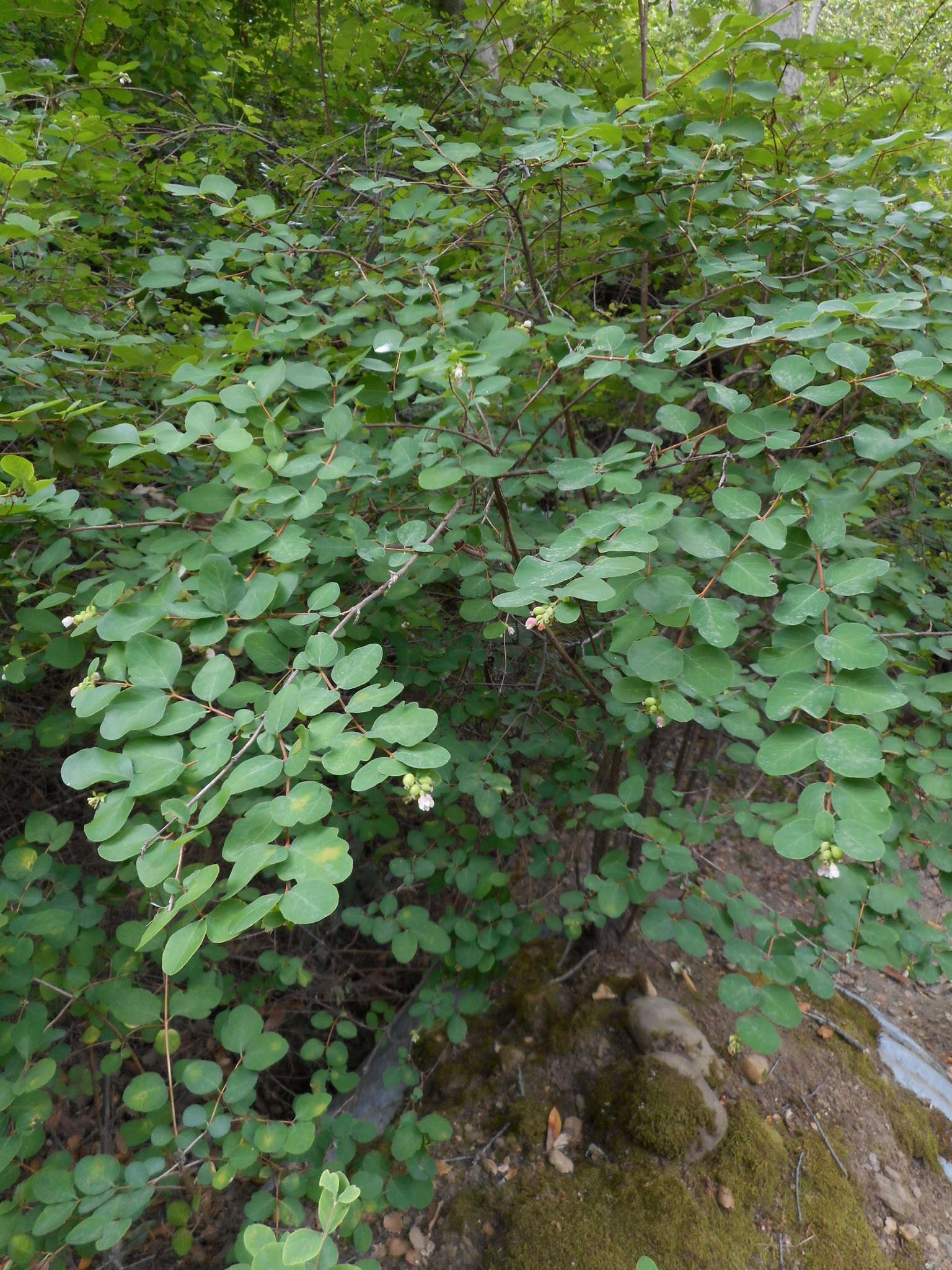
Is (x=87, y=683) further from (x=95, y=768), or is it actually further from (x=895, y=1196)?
(x=895, y=1196)

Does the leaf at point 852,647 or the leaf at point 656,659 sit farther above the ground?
the leaf at point 852,647

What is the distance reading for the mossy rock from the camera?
6.96ft

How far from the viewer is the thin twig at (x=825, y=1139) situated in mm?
2197

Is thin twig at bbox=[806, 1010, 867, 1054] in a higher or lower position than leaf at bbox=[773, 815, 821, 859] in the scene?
lower

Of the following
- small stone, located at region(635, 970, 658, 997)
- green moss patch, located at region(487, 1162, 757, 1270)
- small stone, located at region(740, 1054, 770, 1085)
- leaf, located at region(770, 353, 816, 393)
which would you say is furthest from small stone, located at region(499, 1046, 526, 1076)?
leaf, located at region(770, 353, 816, 393)

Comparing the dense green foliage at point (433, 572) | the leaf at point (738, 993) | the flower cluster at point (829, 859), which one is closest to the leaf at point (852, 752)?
the dense green foliage at point (433, 572)

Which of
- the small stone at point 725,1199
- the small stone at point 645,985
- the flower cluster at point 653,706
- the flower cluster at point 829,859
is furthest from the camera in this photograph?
the small stone at point 645,985

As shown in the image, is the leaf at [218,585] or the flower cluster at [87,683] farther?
the leaf at [218,585]

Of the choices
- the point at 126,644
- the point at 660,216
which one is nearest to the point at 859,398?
the point at 660,216

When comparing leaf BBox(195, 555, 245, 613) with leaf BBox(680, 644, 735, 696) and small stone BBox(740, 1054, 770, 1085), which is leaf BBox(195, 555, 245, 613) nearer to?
leaf BBox(680, 644, 735, 696)

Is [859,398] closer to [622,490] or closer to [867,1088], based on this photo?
[622,490]

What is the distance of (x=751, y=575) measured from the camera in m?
1.06

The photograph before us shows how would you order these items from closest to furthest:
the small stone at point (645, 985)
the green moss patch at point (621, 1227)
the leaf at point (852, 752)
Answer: the leaf at point (852, 752) < the green moss patch at point (621, 1227) < the small stone at point (645, 985)

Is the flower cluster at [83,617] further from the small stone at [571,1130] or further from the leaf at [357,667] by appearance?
the small stone at [571,1130]
